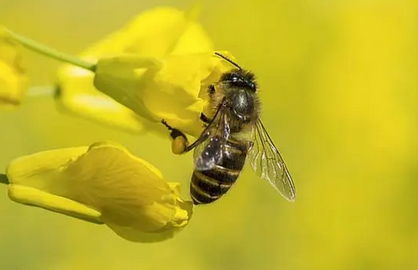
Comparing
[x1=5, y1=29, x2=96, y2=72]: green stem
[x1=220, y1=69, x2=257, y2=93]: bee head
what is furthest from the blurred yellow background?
[x1=5, y1=29, x2=96, y2=72]: green stem

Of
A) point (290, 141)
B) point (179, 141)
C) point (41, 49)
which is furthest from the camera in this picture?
point (290, 141)

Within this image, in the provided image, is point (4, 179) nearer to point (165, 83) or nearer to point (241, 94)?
point (165, 83)

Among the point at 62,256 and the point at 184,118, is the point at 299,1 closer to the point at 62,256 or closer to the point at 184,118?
the point at 62,256

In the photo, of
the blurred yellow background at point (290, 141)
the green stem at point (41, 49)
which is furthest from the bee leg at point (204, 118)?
the blurred yellow background at point (290, 141)

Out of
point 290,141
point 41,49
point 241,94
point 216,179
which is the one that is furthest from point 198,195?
point 290,141

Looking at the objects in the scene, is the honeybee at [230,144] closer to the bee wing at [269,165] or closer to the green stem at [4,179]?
the bee wing at [269,165]

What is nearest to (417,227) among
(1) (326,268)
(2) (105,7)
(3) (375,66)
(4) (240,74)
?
(1) (326,268)

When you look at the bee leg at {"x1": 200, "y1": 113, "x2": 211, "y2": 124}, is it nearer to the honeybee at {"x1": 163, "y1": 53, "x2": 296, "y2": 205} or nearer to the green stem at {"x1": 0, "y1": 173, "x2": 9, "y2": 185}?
the honeybee at {"x1": 163, "y1": 53, "x2": 296, "y2": 205}

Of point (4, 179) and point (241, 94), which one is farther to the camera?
point (241, 94)
